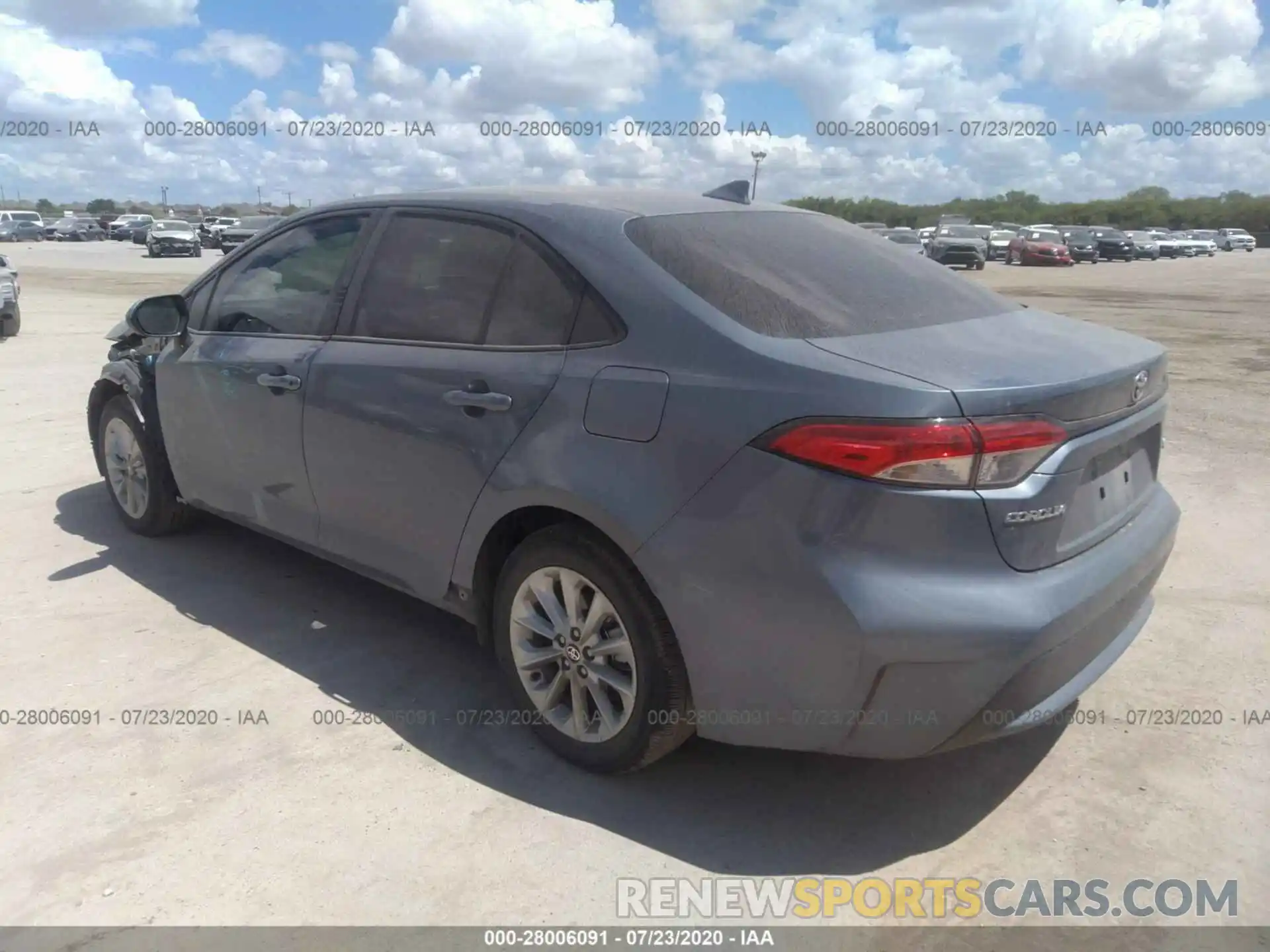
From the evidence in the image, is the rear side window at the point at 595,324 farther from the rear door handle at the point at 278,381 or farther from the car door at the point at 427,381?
the rear door handle at the point at 278,381

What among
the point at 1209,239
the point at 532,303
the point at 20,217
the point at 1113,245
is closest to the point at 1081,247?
the point at 1113,245

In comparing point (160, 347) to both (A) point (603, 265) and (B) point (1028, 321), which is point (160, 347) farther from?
(B) point (1028, 321)

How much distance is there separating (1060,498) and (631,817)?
1496 mm

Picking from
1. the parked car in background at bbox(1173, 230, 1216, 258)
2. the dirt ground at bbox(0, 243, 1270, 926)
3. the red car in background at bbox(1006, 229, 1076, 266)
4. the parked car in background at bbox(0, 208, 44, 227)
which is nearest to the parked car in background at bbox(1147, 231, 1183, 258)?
the parked car in background at bbox(1173, 230, 1216, 258)

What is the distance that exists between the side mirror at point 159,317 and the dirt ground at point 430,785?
1.13 m

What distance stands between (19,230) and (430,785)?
6964cm

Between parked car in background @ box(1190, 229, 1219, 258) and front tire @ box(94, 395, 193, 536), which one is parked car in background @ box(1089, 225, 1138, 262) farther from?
front tire @ box(94, 395, 193, 536)

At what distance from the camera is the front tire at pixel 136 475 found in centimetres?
493

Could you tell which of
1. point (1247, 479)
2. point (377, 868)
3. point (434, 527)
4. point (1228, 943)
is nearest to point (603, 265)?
point (434, 527)

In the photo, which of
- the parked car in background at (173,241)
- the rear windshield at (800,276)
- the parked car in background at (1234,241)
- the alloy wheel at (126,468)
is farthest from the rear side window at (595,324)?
the parked car in background at (1234,241)

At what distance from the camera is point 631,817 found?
9.68 ft

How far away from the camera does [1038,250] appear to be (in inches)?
1619

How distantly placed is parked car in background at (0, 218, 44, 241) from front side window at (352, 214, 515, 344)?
6802 centimetres

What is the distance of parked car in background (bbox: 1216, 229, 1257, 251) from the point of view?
6350cm
